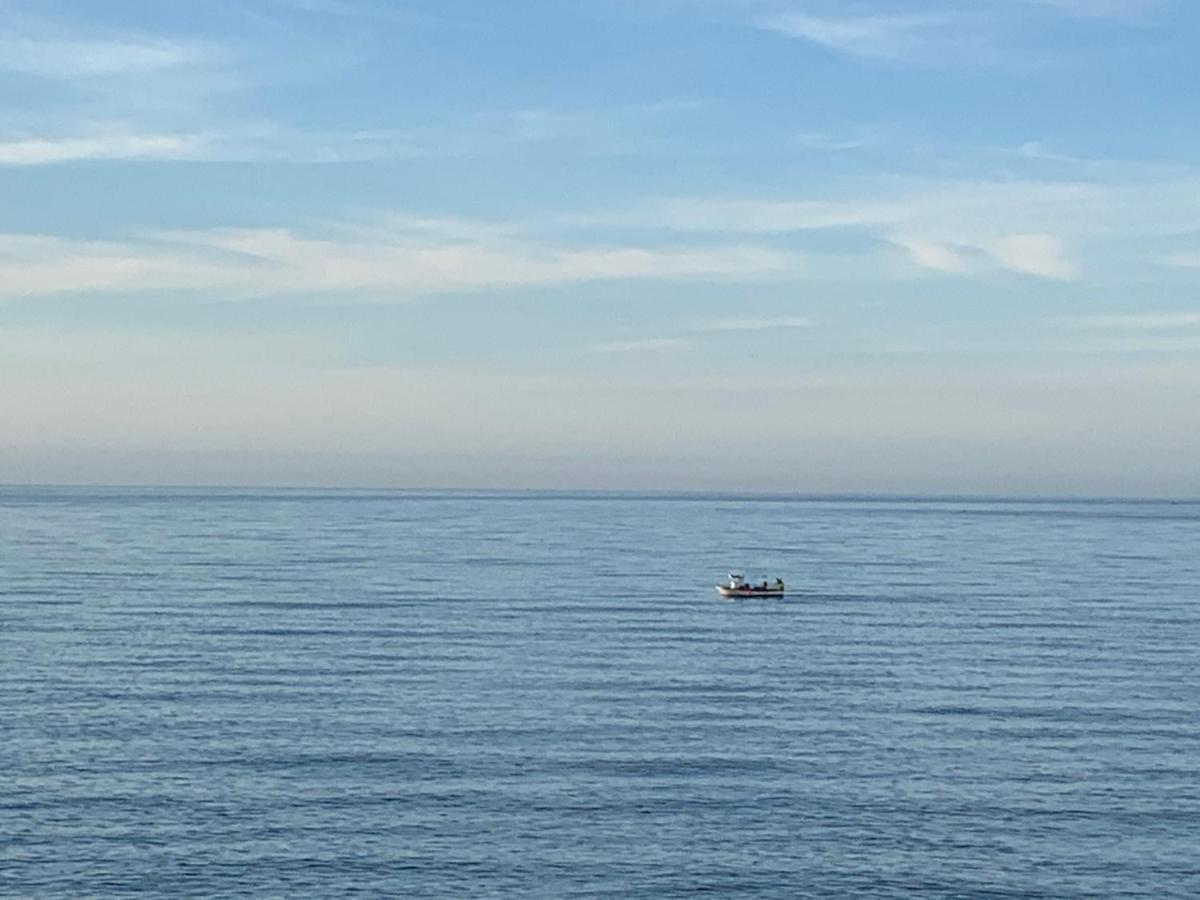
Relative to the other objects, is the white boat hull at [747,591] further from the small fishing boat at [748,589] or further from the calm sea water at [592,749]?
the calm sea water at [592,749]

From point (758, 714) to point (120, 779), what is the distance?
31.7m

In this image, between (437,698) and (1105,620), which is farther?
(1105,620)

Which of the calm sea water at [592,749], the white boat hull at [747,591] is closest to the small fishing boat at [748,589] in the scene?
the white boat hull at [747,591]

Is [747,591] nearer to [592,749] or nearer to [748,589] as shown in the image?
[748,589]

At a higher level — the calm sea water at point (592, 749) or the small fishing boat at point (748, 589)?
the small fishing boat at point (748, 589)

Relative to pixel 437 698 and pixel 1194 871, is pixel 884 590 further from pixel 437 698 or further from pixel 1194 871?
pixel 1194 871

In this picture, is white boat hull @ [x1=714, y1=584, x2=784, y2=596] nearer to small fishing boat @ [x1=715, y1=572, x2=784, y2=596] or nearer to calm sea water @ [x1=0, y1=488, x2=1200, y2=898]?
small fishing boat @ [x1=715, y1=572, x2=784, y2=596]

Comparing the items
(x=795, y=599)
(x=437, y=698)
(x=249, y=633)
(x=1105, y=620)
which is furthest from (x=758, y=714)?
(x=795, y=599)

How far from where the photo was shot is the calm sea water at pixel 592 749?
52.1 metres

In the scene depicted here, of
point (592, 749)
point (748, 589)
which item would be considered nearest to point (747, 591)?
point (748, 589)

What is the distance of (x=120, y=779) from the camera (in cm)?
6181

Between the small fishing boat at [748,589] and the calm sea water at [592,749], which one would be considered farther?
the small fishing boat at [748,589]

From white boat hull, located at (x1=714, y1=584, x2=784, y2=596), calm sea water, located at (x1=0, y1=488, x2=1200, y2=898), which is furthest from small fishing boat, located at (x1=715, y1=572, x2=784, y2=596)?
calm sea water, located at (x1=0, y1=488, x2=1200, y2=898)

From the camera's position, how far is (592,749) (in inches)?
2662
